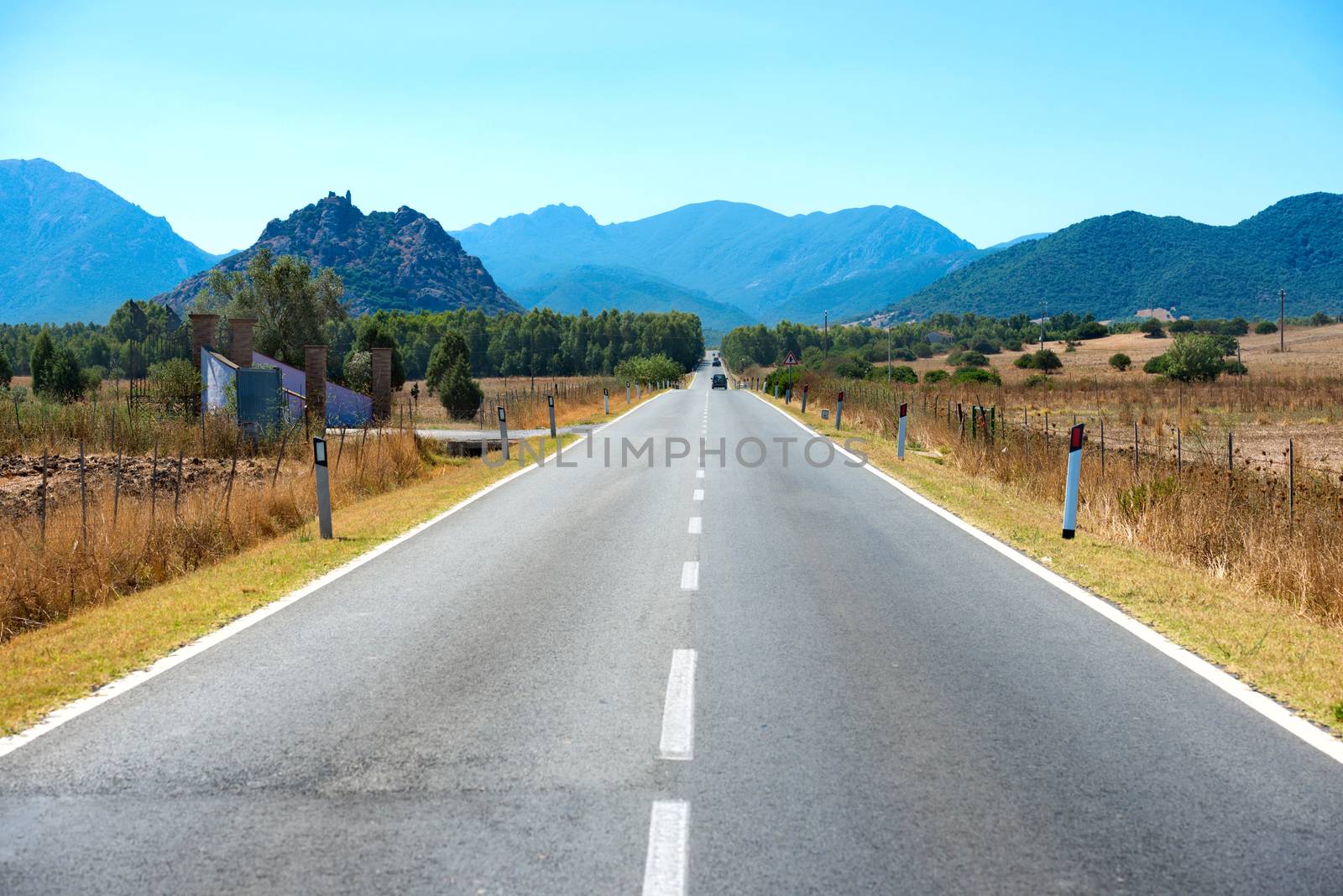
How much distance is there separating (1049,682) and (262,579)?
6.77 m

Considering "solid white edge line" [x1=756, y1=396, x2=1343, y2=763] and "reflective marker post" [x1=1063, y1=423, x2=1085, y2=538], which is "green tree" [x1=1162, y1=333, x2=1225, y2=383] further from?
"solid white edge line" [x1=756, y1=396, x2=1343, y2=763]

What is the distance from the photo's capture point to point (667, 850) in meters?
3.86

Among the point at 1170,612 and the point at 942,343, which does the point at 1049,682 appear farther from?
the point at 942,343

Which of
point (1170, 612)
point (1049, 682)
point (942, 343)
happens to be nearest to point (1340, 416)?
point (1170, 612)

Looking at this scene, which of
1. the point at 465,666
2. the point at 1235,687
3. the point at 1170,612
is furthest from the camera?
the point at 1170,612

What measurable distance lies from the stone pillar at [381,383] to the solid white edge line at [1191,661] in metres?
34.9

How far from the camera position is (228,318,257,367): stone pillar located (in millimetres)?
32219

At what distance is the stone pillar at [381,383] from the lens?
142 ft

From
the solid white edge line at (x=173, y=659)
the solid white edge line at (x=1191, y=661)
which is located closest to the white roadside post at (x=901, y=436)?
the solid white edge line at (x=1191, y=661)

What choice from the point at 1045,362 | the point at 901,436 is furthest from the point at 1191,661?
the point at 1045,362

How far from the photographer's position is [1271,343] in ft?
378

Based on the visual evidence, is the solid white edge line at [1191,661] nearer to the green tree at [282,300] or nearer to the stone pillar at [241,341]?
the stone pillar at [241,341]

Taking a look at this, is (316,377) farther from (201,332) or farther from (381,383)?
(381,383)

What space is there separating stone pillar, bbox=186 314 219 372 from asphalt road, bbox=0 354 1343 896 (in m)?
26.7
